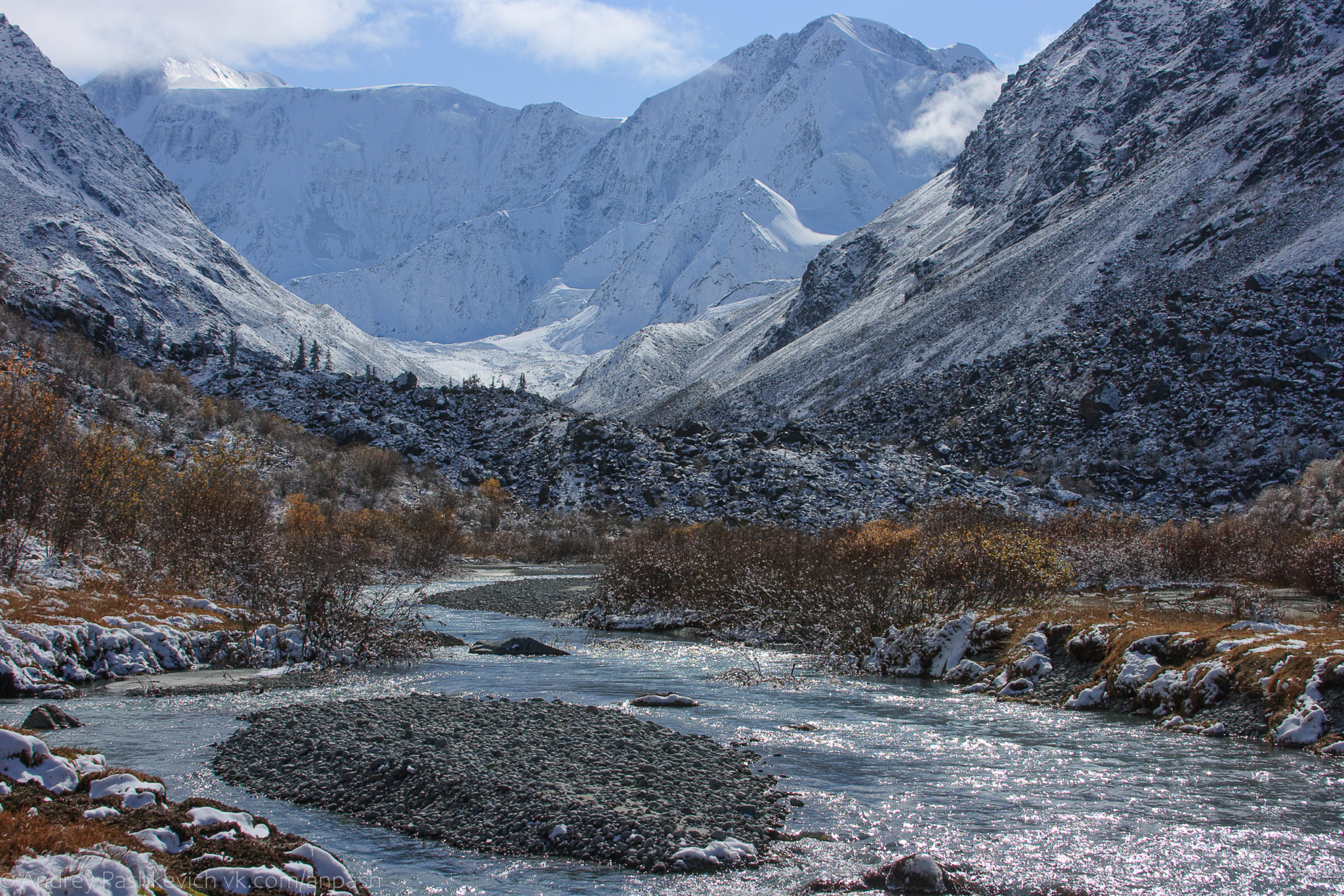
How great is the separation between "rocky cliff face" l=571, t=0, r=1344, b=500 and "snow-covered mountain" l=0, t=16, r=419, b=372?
281 ft

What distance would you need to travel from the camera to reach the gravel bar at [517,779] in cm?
991

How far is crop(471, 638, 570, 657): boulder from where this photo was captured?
2469 centimetres

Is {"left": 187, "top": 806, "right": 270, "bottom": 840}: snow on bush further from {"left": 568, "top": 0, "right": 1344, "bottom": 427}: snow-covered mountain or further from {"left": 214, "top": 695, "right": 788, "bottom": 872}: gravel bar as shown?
{"left": 568, "top": 0, "right": 1344, "bottom": 427}: snow-covered mountain

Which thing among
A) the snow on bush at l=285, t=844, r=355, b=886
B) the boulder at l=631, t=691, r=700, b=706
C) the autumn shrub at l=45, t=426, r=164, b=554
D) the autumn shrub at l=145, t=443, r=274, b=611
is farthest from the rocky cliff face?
the snow on bush at l=285, t=844, r=355, b=886

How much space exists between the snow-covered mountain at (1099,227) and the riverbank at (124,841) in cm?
6772

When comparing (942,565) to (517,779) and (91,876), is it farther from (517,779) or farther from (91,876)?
(91,876)

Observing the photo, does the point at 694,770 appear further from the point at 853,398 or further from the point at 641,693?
the point at 853,398

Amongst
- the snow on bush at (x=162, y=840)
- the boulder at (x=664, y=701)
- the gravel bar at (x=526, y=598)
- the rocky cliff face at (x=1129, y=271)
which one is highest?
the rocky cliff face at (x=1129, y=271)

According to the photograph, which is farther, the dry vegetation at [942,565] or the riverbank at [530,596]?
the riverbank at [530,596]

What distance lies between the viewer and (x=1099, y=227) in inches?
3752

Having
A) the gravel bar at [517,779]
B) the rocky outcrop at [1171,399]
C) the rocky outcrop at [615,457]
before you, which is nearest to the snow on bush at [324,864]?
the gravel bar at [517,779]

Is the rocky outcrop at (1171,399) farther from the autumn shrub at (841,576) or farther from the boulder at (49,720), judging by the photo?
the boulder at (49,720)

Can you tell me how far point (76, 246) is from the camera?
5699 inches

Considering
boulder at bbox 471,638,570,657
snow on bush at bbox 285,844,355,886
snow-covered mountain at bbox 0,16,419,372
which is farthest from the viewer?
snow-covered mountain at bbox 0,16,419,372
